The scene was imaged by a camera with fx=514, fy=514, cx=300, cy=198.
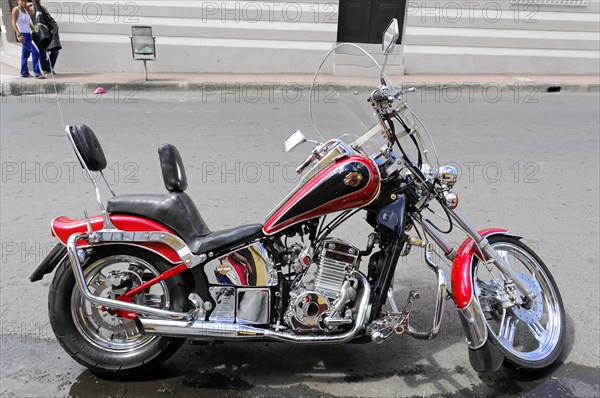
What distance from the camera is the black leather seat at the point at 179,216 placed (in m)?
2.48

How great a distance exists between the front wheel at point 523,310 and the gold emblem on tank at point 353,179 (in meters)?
0.85

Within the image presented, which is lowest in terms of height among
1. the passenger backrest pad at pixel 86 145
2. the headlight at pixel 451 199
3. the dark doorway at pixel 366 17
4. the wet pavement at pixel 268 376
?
the wet pavement at pixel 268 376

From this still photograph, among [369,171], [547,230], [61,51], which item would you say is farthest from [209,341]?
[61,51]

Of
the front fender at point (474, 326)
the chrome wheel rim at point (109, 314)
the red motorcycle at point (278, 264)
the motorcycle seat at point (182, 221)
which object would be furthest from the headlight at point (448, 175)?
the chrome wheel rim at point (109, 314)

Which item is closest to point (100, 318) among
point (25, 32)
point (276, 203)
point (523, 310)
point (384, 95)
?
point (384, 95)

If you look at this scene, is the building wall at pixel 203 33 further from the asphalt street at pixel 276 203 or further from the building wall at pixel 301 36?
the asphalt street at pixel 276 203

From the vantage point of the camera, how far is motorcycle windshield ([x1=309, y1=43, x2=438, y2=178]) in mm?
2461

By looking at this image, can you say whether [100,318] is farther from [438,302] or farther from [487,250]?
[487,250]

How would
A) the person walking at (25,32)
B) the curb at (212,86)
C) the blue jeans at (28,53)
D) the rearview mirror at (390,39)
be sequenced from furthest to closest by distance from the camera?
1. the blue jeans at (28,53)
2. the person walking at (25,32)
3. the curb at (212,86)
4. the rearview mirror at (390,39)

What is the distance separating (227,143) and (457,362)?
4492mm

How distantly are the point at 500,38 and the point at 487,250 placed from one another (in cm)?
Answer: 1187

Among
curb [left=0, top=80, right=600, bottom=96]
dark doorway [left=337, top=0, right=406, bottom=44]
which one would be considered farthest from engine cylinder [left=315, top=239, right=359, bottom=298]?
dark doorway [left=337, top=0, right=406, bottom=44]

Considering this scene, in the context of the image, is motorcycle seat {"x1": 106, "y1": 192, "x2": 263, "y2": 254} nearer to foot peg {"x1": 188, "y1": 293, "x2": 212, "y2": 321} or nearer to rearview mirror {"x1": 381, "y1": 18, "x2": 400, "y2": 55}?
foot peg {"x1": 188, "y1": 293, "x2": 212, "y2": 321}

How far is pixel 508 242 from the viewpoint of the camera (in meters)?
2.85
